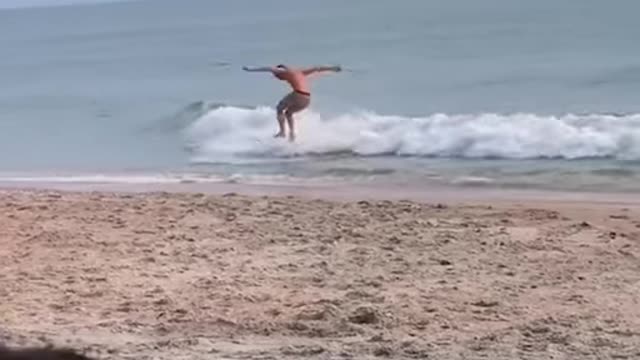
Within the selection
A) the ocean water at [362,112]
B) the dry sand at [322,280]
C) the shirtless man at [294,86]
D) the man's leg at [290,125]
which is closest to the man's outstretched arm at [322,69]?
the shirtless man at [294,86]

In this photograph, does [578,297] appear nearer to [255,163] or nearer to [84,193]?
[84,193]

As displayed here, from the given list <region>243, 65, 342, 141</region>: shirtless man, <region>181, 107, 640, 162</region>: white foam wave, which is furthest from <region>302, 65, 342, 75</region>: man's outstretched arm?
<region>181, 107, 640, 162</region>: white foam wave

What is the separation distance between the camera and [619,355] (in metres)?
6.63

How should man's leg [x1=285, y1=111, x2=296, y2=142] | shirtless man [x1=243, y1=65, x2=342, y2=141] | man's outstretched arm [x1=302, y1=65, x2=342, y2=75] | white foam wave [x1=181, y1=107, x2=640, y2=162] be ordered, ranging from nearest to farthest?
man's outstretched arm [x1=302, y1=65, x2=342, y2=75] < shirtless man [x1=243, y1=65, x2=342, y2=141] < man's leg [x1=285, y1=111, x2=296, y2=142] < white foam wave [x1=181, y1=107, x2=640, y2=162]

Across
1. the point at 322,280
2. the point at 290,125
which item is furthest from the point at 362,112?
the point at 322,280

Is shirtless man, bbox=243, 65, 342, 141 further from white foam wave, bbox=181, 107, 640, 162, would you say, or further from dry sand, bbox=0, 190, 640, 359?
dry sand, bbox=0, 190, 640, 359

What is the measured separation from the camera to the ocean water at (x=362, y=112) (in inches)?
714

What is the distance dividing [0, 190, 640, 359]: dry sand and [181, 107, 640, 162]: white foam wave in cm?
668

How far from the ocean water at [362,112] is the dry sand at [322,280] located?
441cm

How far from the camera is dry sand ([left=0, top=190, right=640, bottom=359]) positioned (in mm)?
7055

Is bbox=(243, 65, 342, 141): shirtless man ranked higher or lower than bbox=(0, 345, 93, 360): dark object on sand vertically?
higher

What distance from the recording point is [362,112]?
26328 mm

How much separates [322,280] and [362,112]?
17.7 meters

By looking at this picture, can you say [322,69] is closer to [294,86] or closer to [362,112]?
[294,86]
